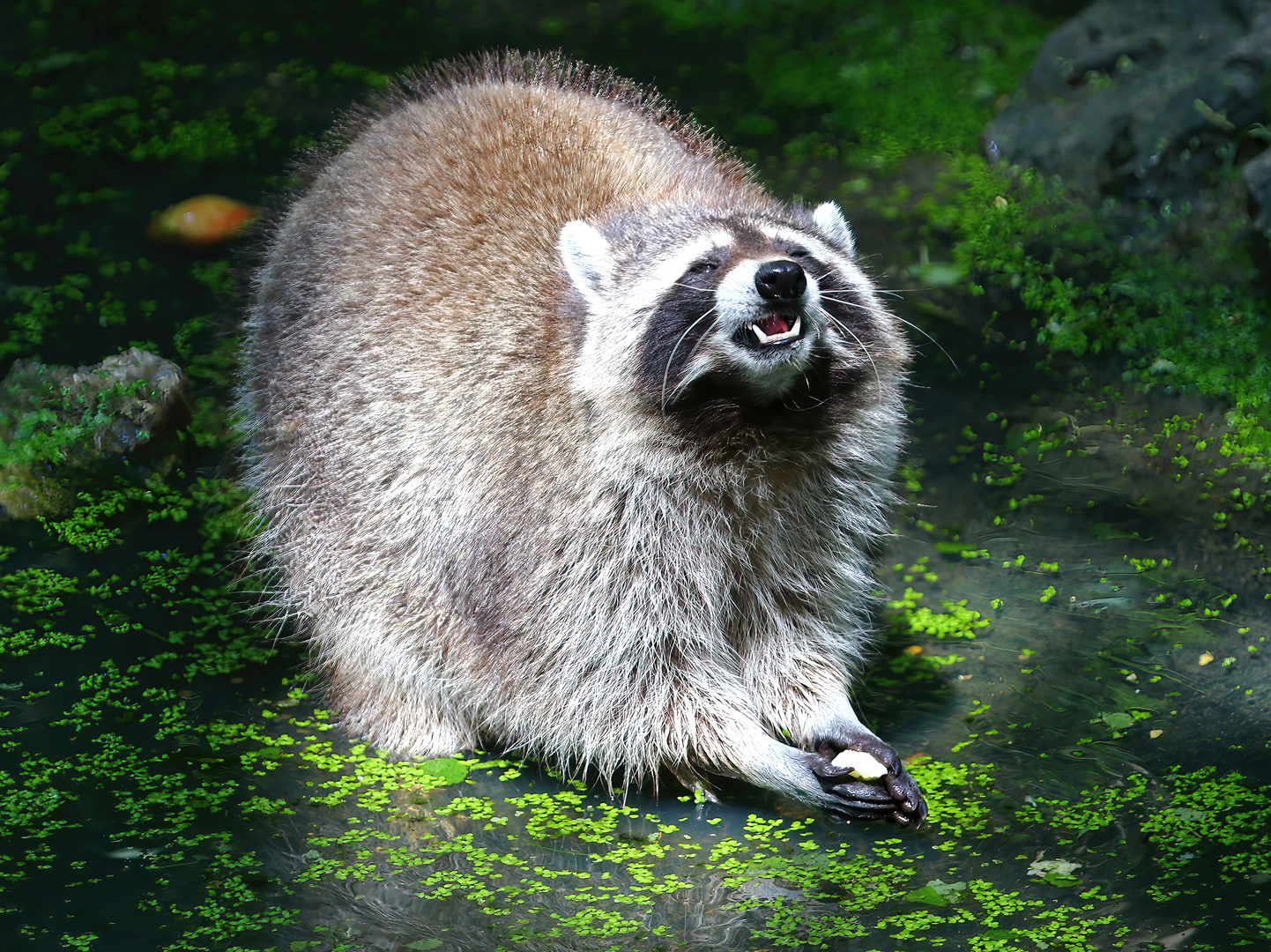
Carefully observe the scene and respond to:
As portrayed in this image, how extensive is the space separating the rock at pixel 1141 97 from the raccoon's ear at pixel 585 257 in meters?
4.23

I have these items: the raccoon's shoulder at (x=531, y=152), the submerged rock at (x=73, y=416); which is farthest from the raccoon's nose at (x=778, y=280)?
the submerged rock at (x=73, y=416)

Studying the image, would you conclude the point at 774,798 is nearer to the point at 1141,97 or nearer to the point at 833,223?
the point at 833,223

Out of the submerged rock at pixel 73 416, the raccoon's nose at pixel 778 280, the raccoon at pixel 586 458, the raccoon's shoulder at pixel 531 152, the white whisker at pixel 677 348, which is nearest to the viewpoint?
the raccoon's nose at pixel 778 280

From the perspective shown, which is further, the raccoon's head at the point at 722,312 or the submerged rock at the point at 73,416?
the submerged rock at the point at 73,416

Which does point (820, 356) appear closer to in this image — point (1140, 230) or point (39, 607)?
point (39, 607)

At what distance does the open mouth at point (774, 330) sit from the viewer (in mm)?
3574

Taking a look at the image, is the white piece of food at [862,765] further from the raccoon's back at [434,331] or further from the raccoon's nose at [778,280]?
the raccoon's nose at [778,280]

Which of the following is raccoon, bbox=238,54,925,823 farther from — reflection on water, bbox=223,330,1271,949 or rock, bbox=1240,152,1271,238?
rock, bbox=1240,152,1271,238

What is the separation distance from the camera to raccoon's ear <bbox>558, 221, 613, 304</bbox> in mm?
4023

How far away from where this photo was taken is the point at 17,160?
7.54m

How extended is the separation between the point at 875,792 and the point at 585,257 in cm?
195

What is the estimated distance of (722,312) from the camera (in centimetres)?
359

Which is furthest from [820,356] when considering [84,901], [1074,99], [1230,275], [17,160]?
[17,160]

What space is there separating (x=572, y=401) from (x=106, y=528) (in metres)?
2.48
